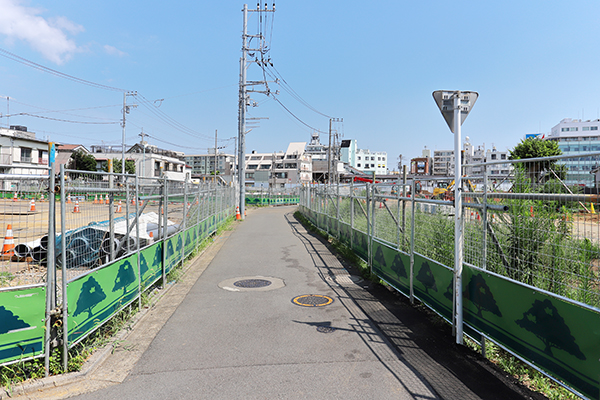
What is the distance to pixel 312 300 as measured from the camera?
7.53m

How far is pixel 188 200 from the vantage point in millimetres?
10914

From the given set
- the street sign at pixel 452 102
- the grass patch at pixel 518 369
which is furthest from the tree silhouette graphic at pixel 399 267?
the street sign at pixel 452 102

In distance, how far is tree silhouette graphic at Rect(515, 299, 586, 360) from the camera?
11.9 feet

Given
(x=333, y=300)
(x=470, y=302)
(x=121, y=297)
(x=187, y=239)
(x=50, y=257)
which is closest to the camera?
(x=50, y=257)

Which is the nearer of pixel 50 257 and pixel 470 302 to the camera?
pixel 50 257

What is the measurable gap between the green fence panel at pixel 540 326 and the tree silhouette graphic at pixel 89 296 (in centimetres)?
479

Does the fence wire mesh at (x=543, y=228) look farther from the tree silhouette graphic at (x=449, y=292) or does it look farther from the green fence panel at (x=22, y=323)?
the green fence panel at (x=22, y=323)

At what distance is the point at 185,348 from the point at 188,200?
623 centimetres

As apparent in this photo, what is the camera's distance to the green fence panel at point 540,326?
134 inches

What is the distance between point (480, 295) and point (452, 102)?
8.45ft

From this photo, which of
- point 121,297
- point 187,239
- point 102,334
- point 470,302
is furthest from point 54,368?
point 187,239

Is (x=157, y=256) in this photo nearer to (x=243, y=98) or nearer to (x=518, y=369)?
(x=518, y=369)

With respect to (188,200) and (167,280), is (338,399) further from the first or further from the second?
(188,200)

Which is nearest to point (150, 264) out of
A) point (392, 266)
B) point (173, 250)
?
point (173, 250)
